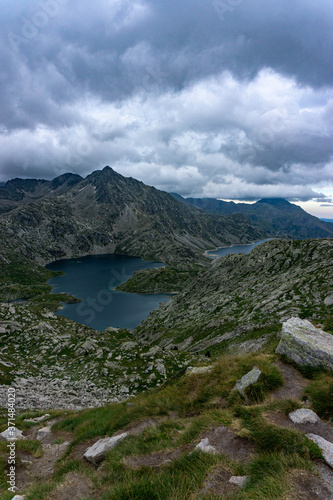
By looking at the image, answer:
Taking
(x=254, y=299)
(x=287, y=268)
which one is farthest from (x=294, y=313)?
(x=287, y=268)

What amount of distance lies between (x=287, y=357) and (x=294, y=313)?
98.3 ft

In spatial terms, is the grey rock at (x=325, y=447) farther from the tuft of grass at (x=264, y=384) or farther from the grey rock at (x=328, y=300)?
the grey rock at (x=328, y=300)

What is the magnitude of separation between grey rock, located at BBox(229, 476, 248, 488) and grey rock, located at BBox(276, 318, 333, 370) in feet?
25.6

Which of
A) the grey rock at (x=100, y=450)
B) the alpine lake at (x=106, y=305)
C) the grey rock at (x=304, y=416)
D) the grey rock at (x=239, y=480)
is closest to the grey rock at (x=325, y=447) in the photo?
the grey rock at (x=304, y=416)

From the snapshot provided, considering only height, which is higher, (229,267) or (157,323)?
(229,267)

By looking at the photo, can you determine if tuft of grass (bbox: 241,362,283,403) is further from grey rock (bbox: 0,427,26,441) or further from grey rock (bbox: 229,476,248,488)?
grey rock (bbox: 0,427,26,441)

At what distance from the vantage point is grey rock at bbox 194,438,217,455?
24.7ft

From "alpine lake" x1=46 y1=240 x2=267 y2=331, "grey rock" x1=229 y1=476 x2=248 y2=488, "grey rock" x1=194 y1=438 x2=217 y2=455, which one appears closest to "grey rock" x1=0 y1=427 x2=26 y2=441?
"grey rock" x1=194 y1=438 x2=217 y2=455

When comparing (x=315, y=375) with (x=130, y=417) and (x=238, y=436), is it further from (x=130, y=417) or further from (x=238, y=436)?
(x=130, y=417)

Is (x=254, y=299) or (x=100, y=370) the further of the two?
(x=254, y=299)

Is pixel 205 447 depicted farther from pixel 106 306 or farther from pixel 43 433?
pixel 106 306

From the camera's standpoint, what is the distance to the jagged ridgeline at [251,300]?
39.5 m

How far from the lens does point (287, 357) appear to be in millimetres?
12578

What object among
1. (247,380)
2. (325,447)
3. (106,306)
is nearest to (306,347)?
(247,380)
